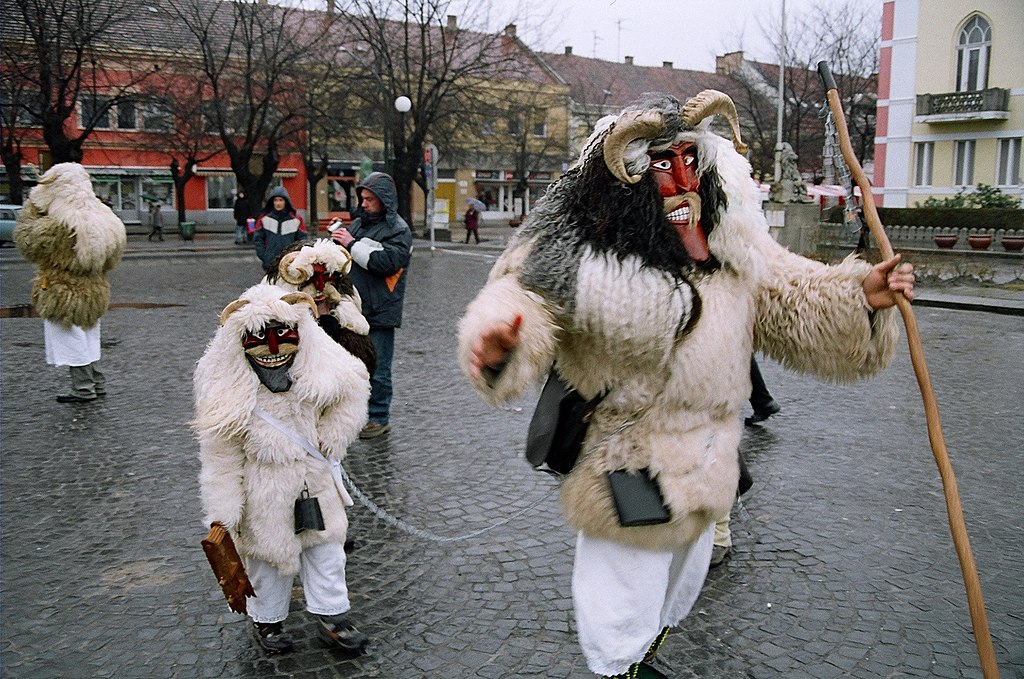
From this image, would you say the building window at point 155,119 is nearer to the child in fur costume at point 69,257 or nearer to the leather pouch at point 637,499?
the child in fur costume at point 69,257

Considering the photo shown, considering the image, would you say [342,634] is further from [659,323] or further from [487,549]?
[659,323]

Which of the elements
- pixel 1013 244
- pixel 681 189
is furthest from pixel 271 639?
pixel 1013 244

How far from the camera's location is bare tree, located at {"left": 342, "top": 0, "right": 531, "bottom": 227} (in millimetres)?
30719

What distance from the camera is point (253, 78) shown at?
101ft

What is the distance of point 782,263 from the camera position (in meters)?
2.84

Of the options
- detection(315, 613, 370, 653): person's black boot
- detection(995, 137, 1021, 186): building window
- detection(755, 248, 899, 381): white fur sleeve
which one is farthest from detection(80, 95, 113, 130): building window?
detection(995, 137, 1021, 186): building window

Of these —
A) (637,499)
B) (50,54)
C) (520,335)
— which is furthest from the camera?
(50,54)

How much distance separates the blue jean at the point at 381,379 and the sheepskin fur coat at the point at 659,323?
4.21 meters

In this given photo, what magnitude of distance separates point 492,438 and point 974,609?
4.72m

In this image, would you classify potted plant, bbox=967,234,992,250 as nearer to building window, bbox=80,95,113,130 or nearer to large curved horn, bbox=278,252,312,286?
large curved horn, bbox=278,252,312,286

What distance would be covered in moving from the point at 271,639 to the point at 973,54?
36240mm

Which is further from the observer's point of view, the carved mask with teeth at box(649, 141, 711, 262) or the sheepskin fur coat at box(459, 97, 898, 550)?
the carved mask with teeth at box(649, 141, 711, 262)

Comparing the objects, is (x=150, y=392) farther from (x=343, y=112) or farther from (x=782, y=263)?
(x=343, y=112)

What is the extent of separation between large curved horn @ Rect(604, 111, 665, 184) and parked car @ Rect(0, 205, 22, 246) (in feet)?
87.4
